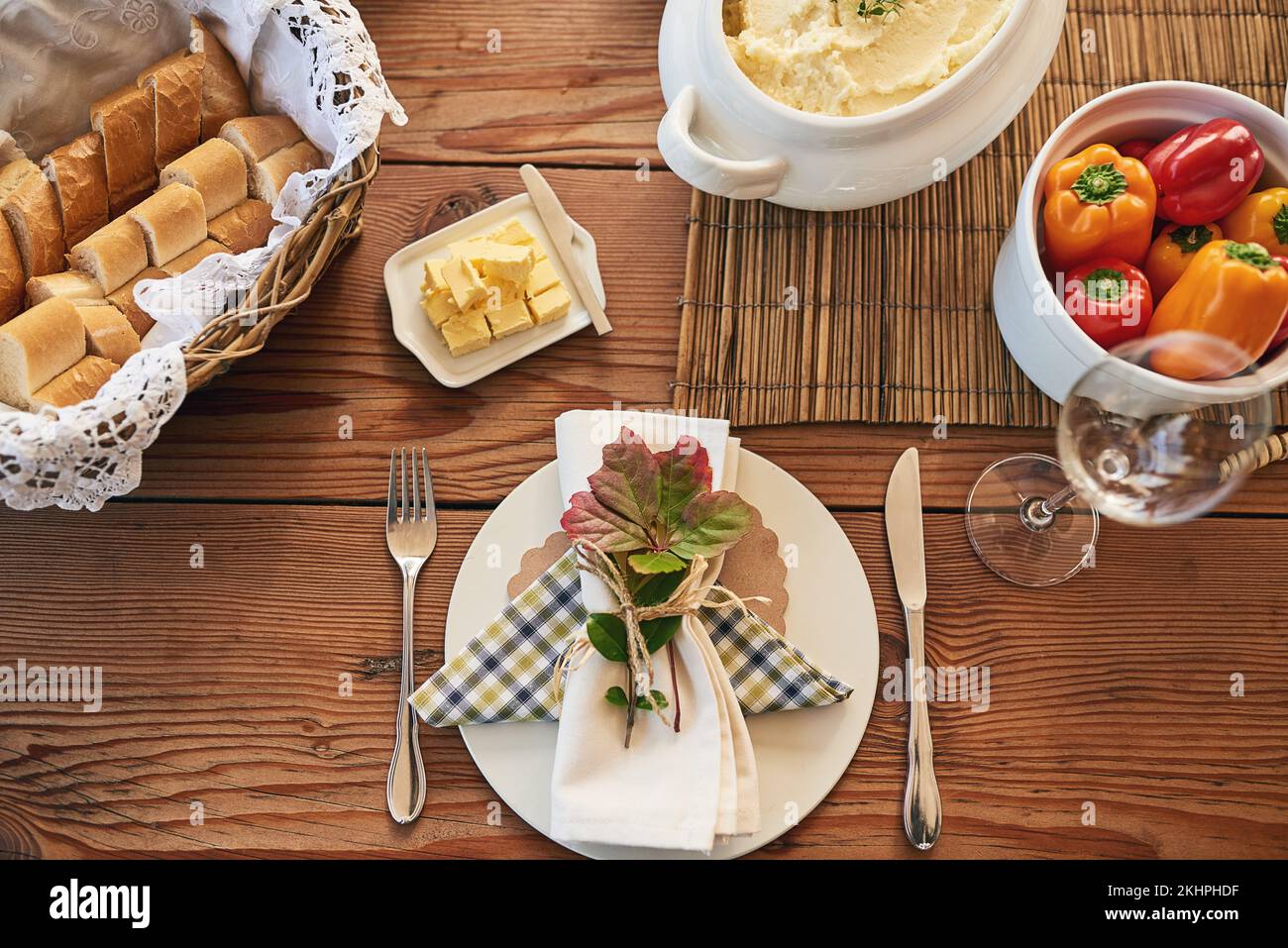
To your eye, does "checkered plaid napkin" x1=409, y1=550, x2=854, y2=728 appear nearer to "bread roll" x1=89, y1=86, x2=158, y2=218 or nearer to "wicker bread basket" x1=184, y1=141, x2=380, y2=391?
"wicker bread basket" x1=184, y1=141, x2=380, y2=391

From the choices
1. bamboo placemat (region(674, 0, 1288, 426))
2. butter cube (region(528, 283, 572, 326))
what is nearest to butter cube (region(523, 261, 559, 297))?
butter cube (region(528, 283, 572, 326))

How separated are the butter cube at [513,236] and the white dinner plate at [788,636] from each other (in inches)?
8.8

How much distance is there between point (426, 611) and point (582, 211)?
0.43 meters

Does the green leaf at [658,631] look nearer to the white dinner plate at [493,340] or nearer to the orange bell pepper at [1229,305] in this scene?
the white dinner plate at [493,340]

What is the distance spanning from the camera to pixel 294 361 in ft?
3.02

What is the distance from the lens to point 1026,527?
2.94 feet

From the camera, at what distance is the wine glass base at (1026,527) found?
887mm

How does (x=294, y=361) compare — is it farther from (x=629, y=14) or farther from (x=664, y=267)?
(x=629, y=14)

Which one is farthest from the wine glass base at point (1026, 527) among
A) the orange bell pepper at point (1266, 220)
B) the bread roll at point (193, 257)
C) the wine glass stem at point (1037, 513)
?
the bread roll at point (193, 257)

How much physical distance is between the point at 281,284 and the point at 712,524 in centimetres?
41

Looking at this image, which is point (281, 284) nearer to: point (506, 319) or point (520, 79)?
point (506, 319)

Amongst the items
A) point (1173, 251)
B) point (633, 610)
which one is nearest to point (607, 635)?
point (633, 610)

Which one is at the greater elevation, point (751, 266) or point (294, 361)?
point (751, 266)
